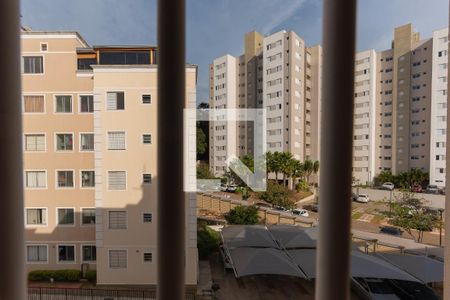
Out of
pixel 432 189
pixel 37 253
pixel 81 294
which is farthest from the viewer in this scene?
pixel 37 253

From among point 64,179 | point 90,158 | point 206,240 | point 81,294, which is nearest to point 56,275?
point 81,294

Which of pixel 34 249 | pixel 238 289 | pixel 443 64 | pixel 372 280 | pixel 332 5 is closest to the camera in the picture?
pixel 332 5

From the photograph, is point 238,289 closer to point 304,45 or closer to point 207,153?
point 207,153

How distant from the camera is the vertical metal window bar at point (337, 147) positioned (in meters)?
1.15

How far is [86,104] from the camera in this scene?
4512 millimetres

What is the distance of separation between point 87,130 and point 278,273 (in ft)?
12.4

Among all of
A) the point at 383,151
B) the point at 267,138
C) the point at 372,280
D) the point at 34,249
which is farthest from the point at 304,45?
the point at 34,249

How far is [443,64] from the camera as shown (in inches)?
116

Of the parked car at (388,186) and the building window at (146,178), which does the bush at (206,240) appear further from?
the parked car at (388,186)

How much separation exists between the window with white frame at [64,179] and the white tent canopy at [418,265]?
4642mm

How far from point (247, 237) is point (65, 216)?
2920mm

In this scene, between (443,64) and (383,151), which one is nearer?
(443,64)

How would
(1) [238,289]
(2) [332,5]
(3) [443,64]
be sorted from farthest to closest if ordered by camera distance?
1. (1) [238,289]
2. (3) [443,64]
3. (2) [332,5]

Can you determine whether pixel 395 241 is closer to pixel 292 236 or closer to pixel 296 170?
pixel 292 236
